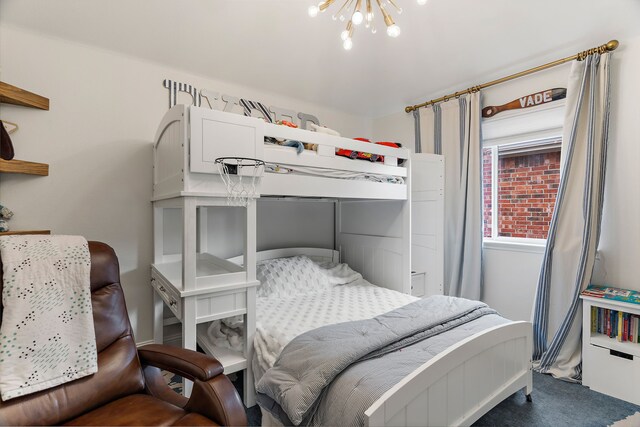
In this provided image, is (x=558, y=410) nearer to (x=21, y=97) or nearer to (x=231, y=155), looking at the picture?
(x=231, y=155)

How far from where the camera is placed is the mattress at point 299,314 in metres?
1.70

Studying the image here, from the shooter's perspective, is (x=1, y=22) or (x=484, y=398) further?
(x=1, y=22)

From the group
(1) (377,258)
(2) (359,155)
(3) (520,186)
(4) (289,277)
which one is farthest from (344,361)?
(3) (520,186)

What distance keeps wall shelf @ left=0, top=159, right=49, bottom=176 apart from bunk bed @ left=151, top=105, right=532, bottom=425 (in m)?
0.64

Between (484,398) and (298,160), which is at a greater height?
(298,160)

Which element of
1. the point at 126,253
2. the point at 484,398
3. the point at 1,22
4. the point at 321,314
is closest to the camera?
the point at 484,398

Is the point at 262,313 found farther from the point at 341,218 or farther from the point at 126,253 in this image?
the point at 341,218

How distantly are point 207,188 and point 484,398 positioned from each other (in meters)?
1.80

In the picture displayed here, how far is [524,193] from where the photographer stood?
294cm

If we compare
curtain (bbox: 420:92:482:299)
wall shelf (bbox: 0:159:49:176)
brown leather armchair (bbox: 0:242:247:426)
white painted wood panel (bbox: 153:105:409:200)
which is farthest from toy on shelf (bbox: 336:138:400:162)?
wall shelf (bbox: 0:159:49:176)

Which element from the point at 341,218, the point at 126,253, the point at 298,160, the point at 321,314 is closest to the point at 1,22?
the point at 126,253

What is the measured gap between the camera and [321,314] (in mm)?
2078

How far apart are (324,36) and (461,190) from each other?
185 centimetres

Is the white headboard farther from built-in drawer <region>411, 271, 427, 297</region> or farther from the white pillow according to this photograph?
built-in drawer <region>411, 271, 427, 297</region>
